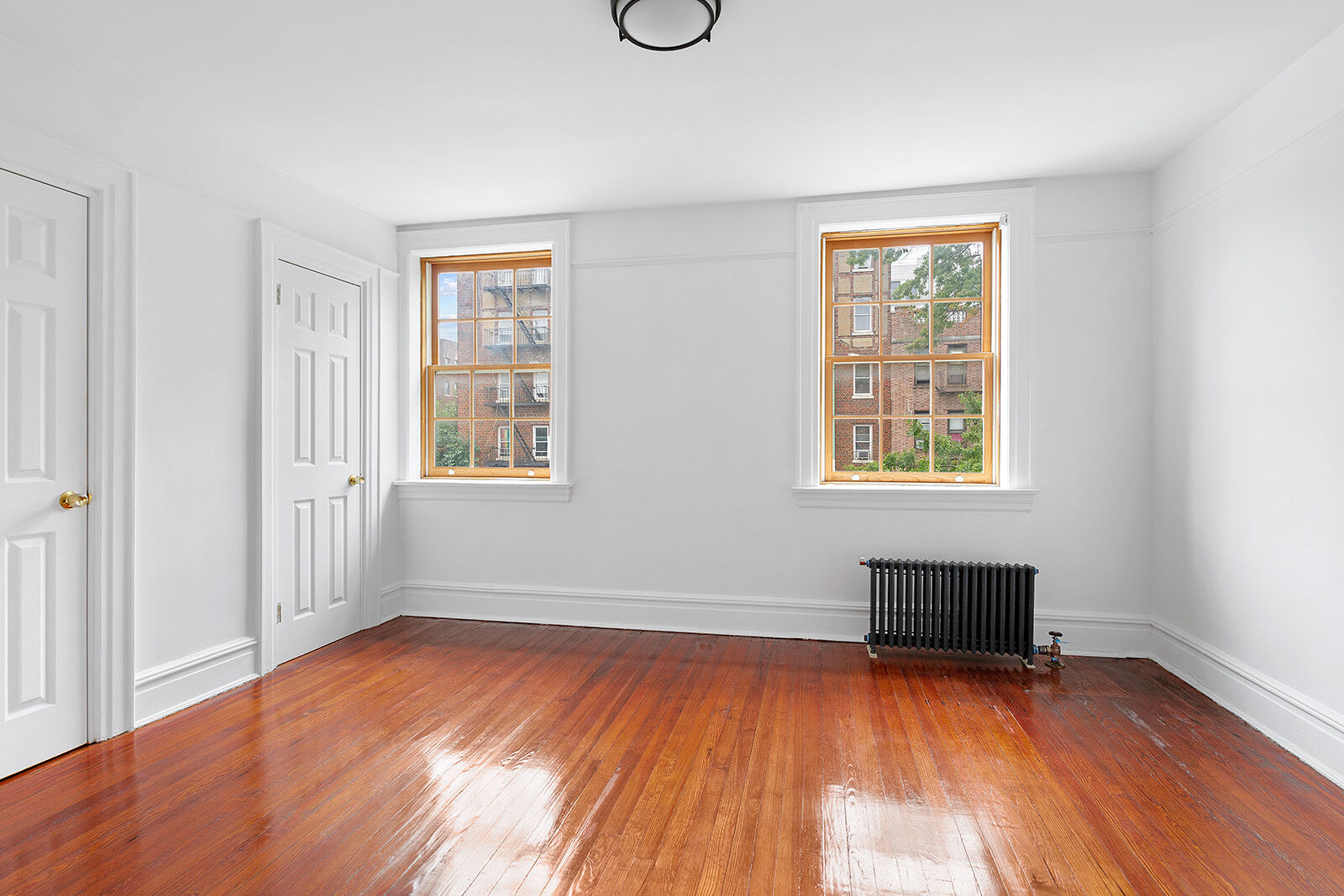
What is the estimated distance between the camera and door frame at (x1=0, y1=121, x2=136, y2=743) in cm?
283

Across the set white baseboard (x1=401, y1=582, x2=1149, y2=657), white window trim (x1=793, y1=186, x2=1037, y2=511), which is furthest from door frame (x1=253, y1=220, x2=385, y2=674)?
white window trim (x1=793, y1=186, x2=1037, y2=511)

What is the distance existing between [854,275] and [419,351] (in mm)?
3001

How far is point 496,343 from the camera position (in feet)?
16.0

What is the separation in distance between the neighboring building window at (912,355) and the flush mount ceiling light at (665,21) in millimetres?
2113

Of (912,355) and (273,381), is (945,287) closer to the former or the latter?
(912,355)

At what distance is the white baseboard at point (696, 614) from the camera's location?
3949 mm

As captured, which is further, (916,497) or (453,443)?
(453,443)

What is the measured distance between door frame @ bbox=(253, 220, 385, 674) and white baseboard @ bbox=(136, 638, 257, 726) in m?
0.09

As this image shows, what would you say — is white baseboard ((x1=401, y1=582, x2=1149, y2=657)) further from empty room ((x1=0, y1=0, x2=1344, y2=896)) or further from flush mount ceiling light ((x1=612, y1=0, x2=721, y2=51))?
flush mount ceiling light ((x1=612, y1=0, x2=721, y2=51))

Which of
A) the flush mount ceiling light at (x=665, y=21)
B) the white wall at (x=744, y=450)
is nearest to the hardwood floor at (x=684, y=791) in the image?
the white wall at (x=744, y=450)

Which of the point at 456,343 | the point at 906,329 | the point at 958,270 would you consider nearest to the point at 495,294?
the point at 456,343

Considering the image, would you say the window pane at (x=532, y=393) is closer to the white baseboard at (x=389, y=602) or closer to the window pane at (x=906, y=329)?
the white baseboard at (x=389, y=602)

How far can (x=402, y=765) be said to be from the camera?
8.63 ft

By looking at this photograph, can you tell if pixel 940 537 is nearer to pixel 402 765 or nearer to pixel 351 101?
pixel 402 765
